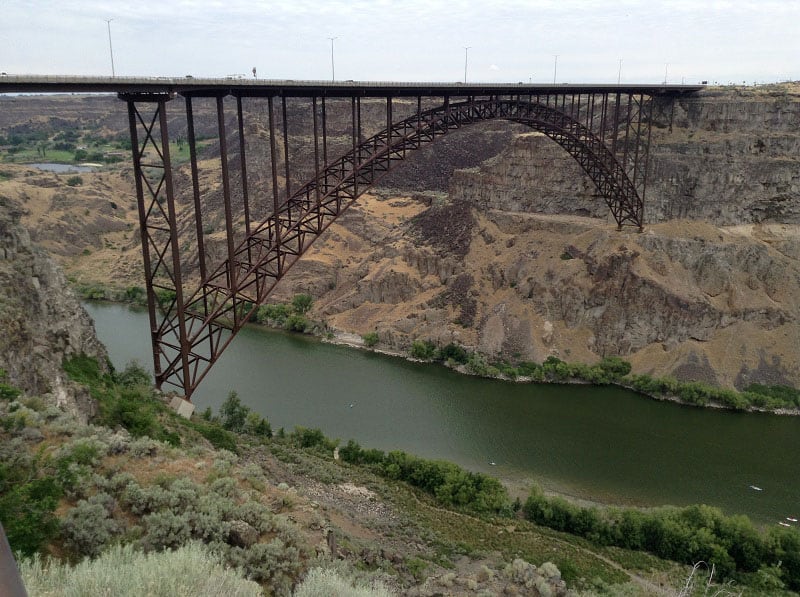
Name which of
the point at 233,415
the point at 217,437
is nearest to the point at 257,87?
the point at 217,437

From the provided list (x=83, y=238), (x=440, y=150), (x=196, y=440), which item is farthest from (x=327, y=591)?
(x=83, y=238)

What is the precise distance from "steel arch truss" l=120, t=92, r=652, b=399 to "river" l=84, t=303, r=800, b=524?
3736 millimetres

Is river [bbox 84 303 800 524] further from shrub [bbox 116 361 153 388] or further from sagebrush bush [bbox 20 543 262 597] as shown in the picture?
sagebrush bush [bbox 20 543 262 597]

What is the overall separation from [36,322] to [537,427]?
18357 millimetres

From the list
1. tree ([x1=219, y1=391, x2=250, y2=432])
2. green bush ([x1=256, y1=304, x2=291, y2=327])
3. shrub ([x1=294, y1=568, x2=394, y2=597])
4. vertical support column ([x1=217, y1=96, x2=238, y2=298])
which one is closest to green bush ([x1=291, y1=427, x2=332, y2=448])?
tree ([x1=219, y1=391, x2=250, y2=432])

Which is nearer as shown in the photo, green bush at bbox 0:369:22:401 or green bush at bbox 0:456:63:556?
green bush at bbox 0:456:63:556

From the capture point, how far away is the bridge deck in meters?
12.2

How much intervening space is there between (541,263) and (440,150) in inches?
751

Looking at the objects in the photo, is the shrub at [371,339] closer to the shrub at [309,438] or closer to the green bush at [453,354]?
the green bush at [453,354]

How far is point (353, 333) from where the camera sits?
35.4 meters

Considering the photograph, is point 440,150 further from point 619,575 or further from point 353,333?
point 619,575

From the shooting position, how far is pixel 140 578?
6.08 m

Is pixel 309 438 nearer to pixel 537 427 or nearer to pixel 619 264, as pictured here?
pixel 537 427

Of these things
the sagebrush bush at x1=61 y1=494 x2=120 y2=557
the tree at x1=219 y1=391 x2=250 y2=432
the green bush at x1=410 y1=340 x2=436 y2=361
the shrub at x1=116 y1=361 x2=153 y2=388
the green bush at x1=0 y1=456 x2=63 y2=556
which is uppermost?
the green bush at x1=0 y1=456 x2=63 y2=556
